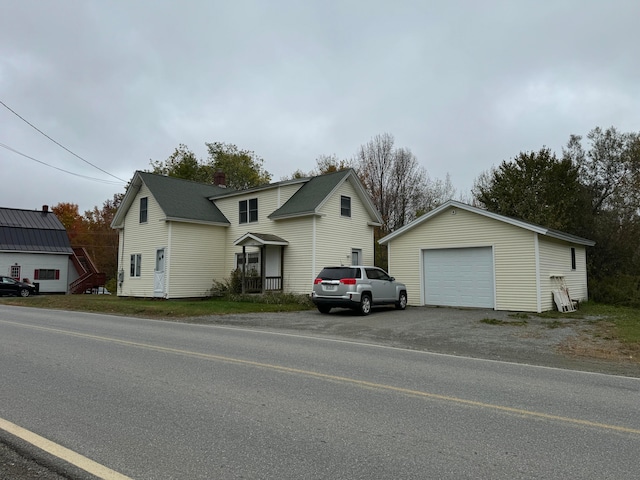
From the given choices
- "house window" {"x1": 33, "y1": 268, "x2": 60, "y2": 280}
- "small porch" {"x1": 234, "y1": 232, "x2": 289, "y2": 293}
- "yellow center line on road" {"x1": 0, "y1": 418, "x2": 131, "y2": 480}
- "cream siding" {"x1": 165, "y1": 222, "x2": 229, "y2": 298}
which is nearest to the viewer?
"yellow center line on road" {"x1": 0, "y1": 418, "x2": 131, "y2": 480}

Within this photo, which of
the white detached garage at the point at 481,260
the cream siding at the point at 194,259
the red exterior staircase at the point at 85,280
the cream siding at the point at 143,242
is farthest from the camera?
the red exterior staircase at the point at 85,280

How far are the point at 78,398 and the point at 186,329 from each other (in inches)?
283

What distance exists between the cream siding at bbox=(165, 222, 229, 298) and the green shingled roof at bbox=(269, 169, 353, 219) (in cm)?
436

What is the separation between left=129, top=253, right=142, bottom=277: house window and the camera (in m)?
27.2

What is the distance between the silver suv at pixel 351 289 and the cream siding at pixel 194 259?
1015cm

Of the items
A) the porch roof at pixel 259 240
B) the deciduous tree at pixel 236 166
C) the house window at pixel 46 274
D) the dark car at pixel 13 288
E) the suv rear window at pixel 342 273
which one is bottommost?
the dark car at pixel 13 288

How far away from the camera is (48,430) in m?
4.57

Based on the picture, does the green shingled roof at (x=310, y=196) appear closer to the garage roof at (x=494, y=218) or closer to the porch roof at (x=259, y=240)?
the porch roof at (x=259, y=240)

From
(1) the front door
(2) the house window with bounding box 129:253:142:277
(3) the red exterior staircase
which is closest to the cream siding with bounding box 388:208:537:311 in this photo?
(1) the front door

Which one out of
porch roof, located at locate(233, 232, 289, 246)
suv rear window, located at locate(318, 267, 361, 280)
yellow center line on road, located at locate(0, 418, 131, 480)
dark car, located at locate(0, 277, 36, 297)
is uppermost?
porch roof, located at locate(233, 232, 289, 246)

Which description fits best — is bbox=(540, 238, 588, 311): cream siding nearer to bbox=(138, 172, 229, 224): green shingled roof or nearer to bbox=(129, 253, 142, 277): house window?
bbox=(138, 172, 229, 224): green shingled roof

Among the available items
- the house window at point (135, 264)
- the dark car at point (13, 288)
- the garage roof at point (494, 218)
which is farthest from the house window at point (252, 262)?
A: the dark car at point (13, 288)

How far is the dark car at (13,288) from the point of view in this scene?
32.2 m

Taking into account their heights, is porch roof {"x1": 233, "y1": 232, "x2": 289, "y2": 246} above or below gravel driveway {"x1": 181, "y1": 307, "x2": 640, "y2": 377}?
above
